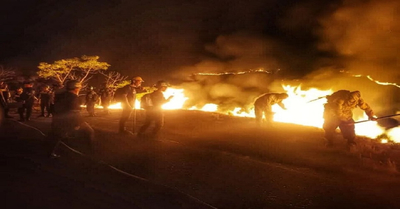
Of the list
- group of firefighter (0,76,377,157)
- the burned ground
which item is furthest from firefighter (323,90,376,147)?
the burned ground

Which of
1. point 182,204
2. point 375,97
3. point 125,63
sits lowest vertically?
point 182,204

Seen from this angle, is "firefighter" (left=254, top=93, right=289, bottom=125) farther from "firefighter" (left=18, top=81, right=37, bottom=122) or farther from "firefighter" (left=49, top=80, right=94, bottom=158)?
"firefighter" (left=18, top=81, right=37, bottom=122)

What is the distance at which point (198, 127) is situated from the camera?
480 inches

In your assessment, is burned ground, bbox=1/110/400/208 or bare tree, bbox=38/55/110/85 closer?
burned ground, bbox=1/110/400/208

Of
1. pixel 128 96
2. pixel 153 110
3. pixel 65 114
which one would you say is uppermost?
pixel 128 96

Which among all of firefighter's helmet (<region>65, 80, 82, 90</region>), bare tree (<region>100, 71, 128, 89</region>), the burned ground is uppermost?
bare tree (<region>100, 71, 128, 89</region>)

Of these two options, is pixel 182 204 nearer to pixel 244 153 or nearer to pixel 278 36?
pixel 244 153

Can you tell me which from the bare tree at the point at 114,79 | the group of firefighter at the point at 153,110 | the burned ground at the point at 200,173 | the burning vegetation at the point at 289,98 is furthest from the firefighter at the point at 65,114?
the bare tree at the point at 114,79

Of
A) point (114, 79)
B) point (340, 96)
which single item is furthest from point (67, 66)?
point (340, 96)

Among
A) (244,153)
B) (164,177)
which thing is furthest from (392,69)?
(164,177)

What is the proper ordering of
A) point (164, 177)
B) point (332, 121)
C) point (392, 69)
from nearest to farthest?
1. point (164, 177)
2. point (332, 121)
3. point (392, 69)

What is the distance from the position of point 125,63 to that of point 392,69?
1998 centimetres

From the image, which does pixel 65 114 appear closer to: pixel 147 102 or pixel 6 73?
pixel 147 102

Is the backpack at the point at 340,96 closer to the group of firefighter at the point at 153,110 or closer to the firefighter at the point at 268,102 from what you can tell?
the group of firefighter at the point at 153,110
